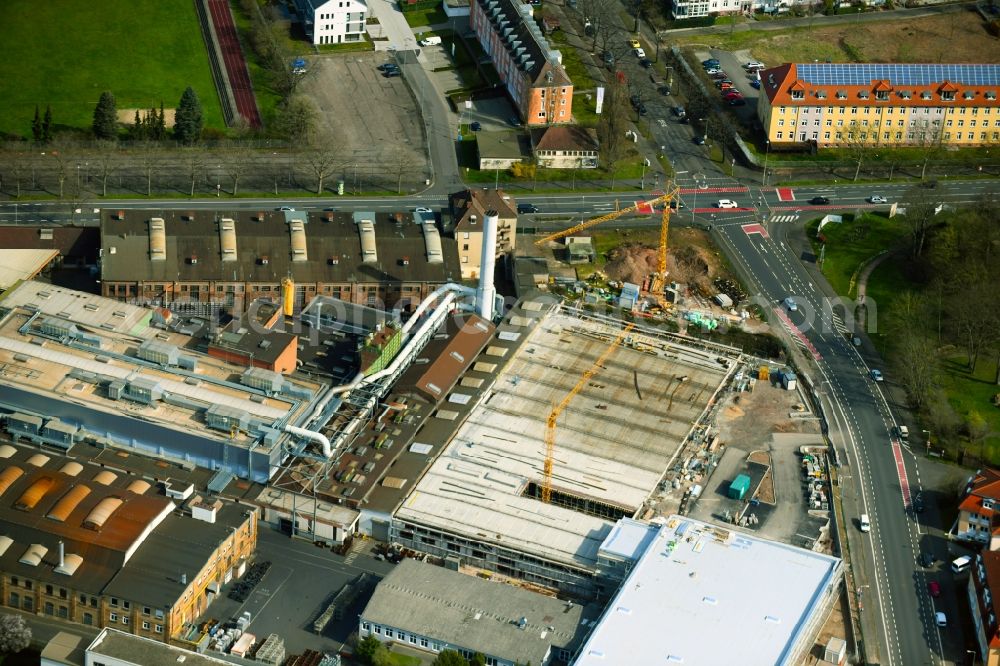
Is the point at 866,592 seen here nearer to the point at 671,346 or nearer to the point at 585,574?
the point at 585,574

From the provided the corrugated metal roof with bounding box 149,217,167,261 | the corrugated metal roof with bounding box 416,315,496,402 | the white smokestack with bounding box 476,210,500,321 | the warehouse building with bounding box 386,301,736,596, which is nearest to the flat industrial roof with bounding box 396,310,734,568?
the warehouse building with bounding box 386,301,736,596

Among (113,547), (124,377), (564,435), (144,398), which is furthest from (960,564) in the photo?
(124,377)

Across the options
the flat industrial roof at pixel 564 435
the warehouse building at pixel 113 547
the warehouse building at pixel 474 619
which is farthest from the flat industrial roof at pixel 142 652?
the flat industrial roof at pixel 564 435

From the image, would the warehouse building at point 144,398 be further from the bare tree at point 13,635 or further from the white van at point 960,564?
the white van at point 960,564

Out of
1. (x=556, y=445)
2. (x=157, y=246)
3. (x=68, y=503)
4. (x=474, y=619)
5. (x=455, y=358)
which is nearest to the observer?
(x=474, y=619)

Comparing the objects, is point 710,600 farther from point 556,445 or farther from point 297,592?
point 297,592

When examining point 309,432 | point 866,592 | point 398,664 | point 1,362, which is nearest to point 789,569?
point 866,592
